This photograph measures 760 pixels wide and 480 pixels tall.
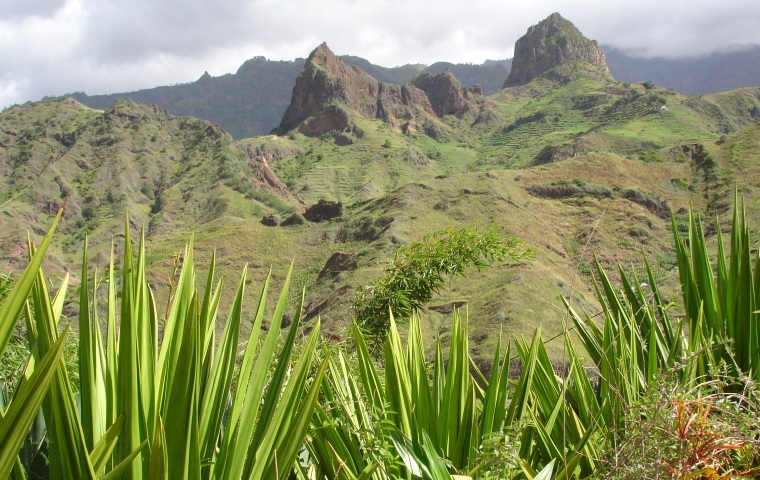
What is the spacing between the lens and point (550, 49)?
4894 inches

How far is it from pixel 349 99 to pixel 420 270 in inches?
4001

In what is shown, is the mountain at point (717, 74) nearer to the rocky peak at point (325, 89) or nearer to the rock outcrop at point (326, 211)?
the rocky peak at point (325, 89)

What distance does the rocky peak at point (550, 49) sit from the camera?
122m

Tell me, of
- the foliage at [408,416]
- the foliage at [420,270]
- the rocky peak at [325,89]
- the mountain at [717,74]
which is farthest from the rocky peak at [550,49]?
the foliage at [408,416]

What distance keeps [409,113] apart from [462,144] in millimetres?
12583

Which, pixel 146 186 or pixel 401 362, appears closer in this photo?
pixel 401 362

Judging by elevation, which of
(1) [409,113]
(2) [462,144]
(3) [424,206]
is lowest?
(3) [424,206]

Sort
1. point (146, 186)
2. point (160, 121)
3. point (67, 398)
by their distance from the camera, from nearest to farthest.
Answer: point (67, 398), point (146, 186), point (160, 121)

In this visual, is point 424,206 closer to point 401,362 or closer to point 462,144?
point 401,362

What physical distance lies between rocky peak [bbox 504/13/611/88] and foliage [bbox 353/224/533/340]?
129 m

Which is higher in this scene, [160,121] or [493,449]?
[160,121]

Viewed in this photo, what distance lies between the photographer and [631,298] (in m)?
2.62

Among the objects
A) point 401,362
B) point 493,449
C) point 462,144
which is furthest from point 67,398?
point 462,144

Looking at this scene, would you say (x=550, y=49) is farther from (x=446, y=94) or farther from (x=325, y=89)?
(x=325, y=89)
